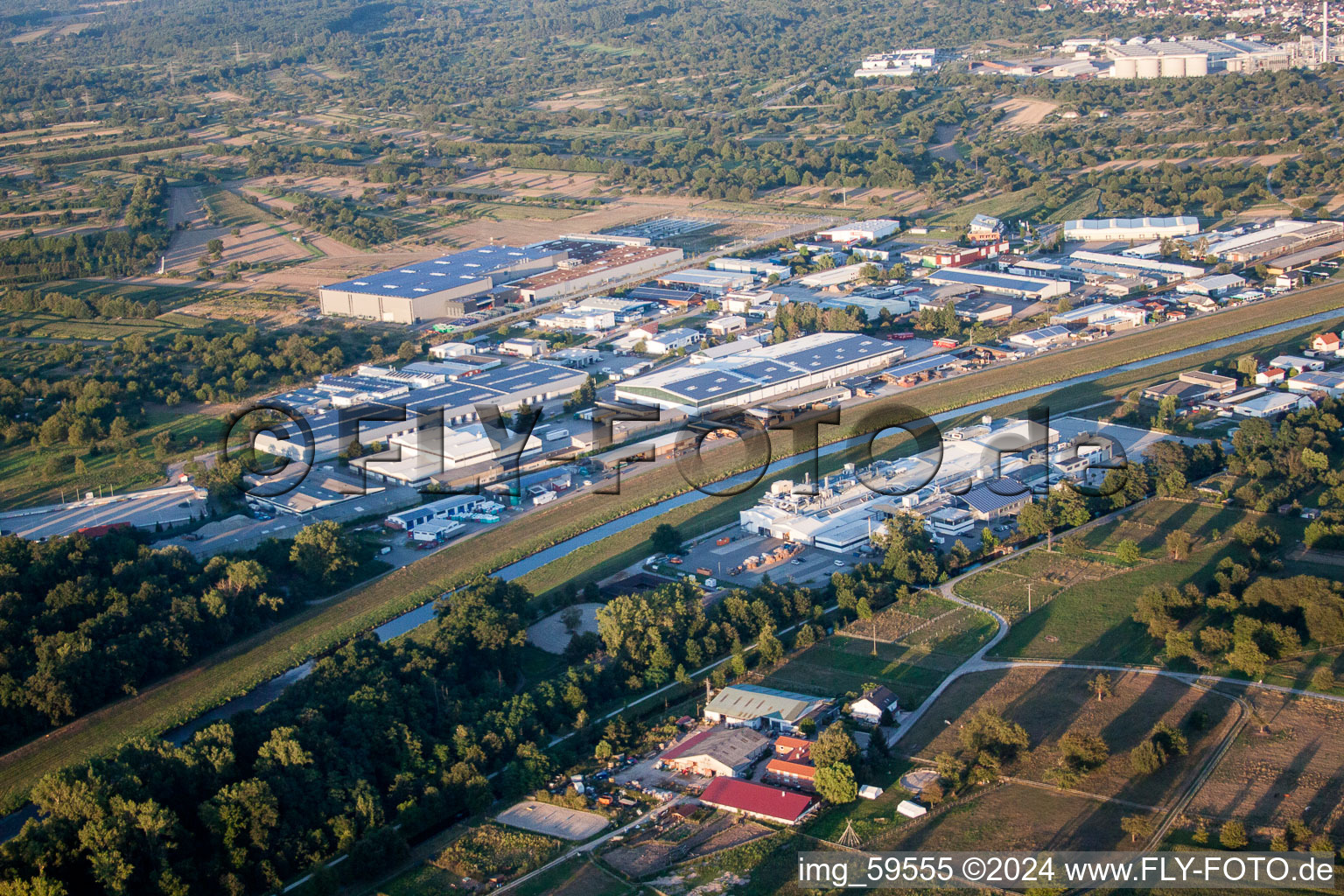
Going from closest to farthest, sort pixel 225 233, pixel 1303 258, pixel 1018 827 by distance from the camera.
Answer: pixel 1018 827
pixel 1303 258
pixel 225 233

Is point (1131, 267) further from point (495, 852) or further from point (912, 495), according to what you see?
point (495, 852)

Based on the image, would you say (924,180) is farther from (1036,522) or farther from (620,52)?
(620,52)

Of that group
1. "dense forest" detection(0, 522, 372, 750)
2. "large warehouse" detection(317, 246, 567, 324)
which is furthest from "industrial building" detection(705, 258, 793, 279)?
"dense forest" detection(0, 522, 372, 750)

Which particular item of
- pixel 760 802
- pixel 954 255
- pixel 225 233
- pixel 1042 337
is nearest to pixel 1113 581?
pixel 760 802

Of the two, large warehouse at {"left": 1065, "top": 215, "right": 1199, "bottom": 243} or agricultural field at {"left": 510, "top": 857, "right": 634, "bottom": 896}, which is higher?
large warehouse at {"left": 1065, "top": 215, "right": 1199, "bottom": 243}

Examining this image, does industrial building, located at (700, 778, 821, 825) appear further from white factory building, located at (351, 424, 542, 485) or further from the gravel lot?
white factory building, located at (351, 424, 542, 485)

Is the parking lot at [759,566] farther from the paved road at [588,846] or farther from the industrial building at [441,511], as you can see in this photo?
the paved road at [588,846]

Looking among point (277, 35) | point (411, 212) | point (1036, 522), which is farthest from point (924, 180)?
point (277, 35)

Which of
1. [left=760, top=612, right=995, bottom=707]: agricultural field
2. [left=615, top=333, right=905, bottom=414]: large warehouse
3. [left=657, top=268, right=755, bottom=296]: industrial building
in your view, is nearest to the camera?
[left=760, top=612, right=995, bottom=707]: agricultural field
